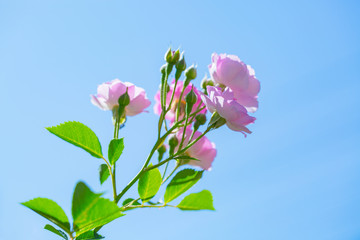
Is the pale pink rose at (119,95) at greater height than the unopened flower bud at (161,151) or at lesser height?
greater

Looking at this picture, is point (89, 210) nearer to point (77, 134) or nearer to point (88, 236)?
point (88, 236)

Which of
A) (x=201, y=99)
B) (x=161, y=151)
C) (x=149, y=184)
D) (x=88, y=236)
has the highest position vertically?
(x=201, y=99)

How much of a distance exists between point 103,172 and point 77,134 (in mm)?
91

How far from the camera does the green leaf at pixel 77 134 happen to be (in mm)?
727

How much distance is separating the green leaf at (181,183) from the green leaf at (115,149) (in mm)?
121

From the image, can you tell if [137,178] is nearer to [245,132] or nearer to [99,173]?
[99,173]

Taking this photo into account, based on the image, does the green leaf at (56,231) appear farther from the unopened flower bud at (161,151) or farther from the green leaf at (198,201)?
the unopened flower bud at (161,151)

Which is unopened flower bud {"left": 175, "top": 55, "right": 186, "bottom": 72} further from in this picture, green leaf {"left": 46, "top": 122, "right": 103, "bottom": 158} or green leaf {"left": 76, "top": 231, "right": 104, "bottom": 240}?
green leaf {"left": 76, "top": 231, "right": 104, "bottom": 240}

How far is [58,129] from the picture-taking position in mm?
725

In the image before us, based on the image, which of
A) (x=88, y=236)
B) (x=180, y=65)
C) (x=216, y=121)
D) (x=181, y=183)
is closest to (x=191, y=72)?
(x=180, y=65)

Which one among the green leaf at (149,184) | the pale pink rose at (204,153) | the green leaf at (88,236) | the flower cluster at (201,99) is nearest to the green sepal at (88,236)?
the green leaf at (88,236)

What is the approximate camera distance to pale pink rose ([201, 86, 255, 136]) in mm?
792

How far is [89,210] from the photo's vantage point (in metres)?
0.54

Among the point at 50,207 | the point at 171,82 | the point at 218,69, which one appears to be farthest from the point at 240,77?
the point at 50,207
